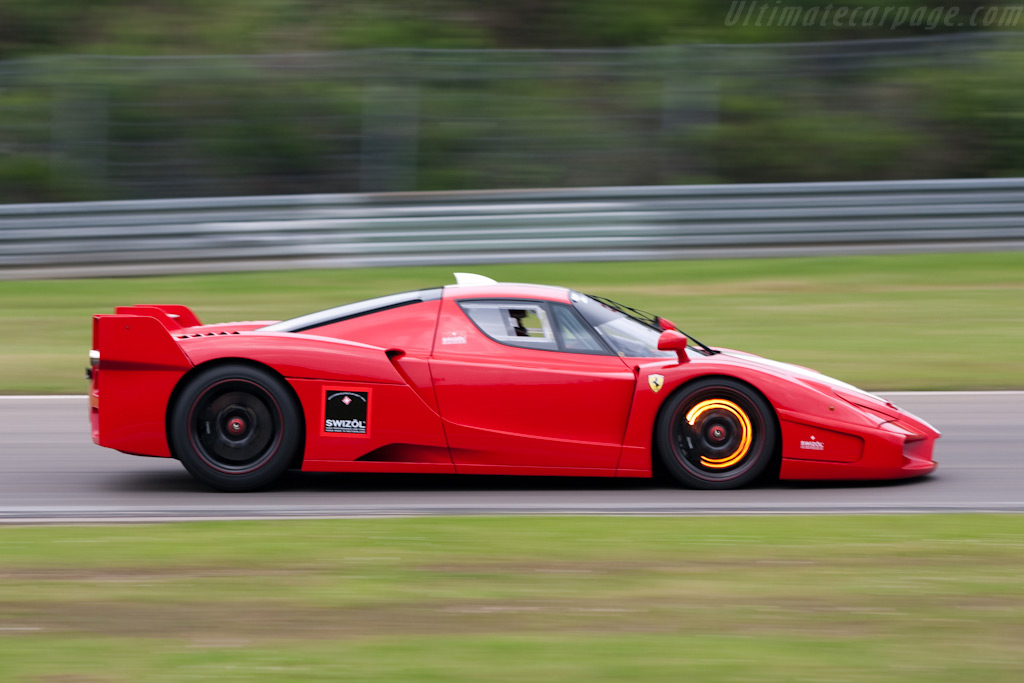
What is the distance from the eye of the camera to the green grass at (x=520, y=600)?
12.6 feet

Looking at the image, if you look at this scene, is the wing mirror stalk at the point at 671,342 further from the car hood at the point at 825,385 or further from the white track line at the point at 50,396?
the white track line at the point at 50,396

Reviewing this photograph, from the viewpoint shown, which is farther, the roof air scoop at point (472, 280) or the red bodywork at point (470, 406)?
the roof air scoop at point (472, 280)

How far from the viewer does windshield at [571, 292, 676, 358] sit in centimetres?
659

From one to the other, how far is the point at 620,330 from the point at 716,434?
0.77 meters

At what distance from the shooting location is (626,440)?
641 cm

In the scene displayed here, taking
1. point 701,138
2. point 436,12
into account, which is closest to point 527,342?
point 701,138

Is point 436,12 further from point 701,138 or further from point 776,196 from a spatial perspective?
point 776,196

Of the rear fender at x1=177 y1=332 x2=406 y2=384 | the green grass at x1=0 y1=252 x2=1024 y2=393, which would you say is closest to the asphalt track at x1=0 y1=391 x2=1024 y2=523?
the rear fender at x1=177 y1=332 x2=406 y2=384

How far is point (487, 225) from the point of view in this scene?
14.5 m

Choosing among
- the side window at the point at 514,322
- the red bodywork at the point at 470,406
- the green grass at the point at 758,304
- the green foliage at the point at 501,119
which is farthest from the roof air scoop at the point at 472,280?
the green foliage at the point at 501,119

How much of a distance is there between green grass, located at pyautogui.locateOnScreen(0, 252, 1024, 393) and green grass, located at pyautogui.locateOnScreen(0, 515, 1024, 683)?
4637 millimetres

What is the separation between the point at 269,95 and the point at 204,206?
221 cm

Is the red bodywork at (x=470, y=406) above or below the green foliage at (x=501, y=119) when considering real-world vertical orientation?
below
